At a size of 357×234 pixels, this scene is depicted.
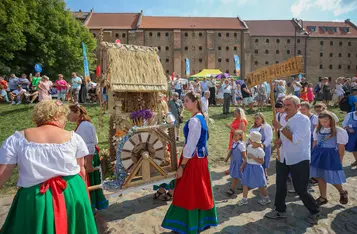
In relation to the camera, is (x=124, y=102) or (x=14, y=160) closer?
(x=14, y=160)

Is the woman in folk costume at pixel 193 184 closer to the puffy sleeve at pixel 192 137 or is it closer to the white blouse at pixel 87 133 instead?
the puffy sleeve at pixel 192 137

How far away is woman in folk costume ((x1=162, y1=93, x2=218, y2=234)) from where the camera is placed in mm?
3797

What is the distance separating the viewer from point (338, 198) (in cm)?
535

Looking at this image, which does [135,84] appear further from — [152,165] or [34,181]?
[34,181]

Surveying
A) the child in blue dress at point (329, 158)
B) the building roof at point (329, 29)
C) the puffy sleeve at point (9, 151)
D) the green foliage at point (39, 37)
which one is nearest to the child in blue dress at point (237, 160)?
the child in blue dress at point (329, 158)

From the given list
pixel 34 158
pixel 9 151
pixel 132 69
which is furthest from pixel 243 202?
pixel 9 151

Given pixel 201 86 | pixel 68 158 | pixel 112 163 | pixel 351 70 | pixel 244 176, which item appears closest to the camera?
pixel 68 158

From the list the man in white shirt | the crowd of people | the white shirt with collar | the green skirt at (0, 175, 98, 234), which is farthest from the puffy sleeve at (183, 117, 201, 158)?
the crowd of people

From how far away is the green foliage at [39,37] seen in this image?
20.5 metres

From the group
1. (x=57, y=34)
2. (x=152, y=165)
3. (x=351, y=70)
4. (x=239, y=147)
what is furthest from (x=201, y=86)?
(x=351, y=70)

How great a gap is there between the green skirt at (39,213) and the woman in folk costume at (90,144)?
1731 mm

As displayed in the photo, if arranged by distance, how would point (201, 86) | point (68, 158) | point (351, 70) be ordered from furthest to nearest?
1. point (351, 70)
2. point (201, 86)
3. point (68, 158)

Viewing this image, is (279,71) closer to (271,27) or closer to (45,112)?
(45,112)

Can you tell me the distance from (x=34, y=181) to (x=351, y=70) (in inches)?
2345
